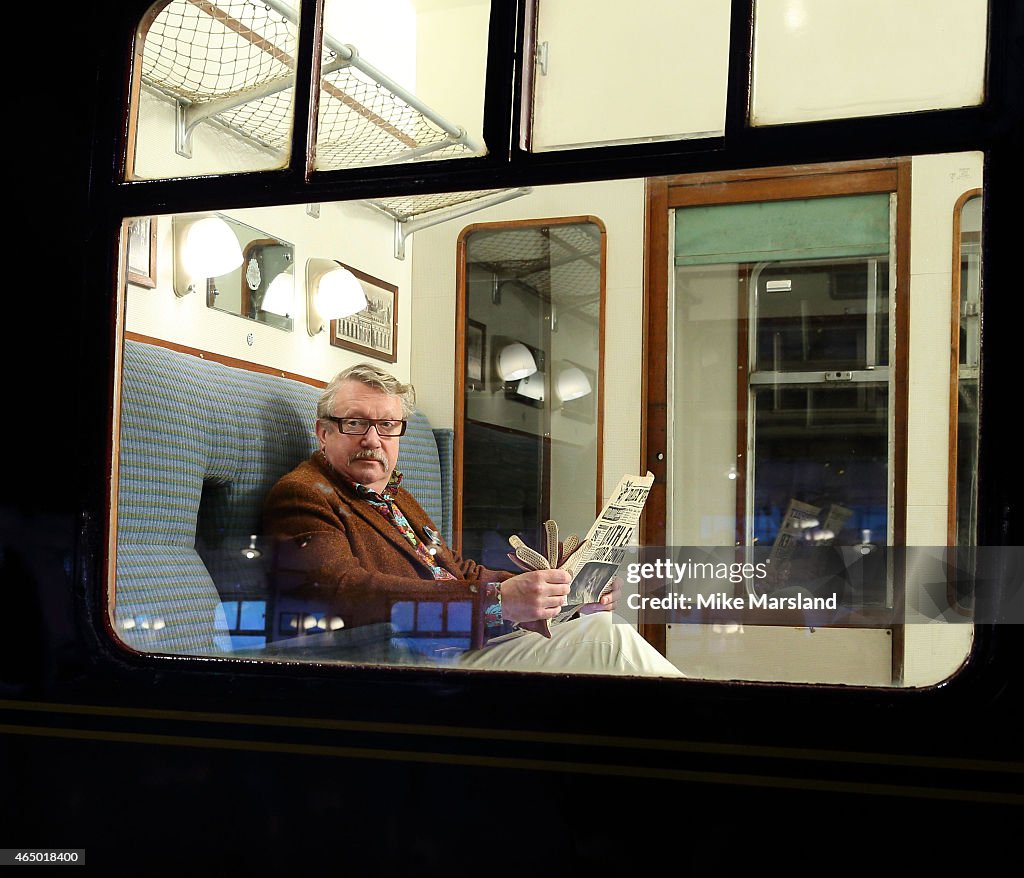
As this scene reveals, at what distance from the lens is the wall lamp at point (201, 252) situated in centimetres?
203

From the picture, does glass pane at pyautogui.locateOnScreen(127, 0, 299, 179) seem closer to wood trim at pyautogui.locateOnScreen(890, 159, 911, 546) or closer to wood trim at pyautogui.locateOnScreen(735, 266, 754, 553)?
wood trim at pyautogui.locateOnScreen(890, 159, 911, 546)

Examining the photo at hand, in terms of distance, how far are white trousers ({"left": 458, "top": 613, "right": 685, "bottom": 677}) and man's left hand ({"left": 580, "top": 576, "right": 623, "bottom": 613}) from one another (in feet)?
0.71

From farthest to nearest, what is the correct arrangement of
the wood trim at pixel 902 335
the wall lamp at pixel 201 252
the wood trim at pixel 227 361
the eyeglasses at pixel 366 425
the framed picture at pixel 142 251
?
the wood trim at pixel 902 335 < the eyeglasses at pixel 366 425 < the wood trim at pixel 227 361 < the wall lamp at pixel 201 252 < the framed picture at pixel 142 251

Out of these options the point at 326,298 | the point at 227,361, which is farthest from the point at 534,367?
the point at 227,361

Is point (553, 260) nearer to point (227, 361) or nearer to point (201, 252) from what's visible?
point (227, 361)

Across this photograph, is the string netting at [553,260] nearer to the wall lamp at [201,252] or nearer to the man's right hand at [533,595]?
the wall lamp at [201,252]

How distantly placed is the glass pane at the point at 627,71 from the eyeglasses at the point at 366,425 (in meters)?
1.01

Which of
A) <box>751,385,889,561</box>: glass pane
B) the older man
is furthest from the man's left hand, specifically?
<box>751,385,889,561</box>: glass pane

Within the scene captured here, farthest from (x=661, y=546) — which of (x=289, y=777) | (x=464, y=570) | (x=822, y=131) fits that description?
(x=822, y=131)

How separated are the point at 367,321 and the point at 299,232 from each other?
476 millimetres

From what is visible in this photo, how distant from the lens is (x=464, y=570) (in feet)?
7.09

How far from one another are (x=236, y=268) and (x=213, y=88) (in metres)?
0.46

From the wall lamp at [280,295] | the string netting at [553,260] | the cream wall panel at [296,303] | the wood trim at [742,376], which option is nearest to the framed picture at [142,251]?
the cream wall panel at [296,303]

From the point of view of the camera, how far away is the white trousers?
1.61 meters
